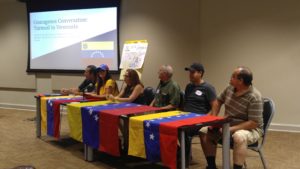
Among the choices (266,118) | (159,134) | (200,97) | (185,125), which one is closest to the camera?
(185,125)

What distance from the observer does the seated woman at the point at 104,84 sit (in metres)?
4.55

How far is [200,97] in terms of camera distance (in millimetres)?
3584

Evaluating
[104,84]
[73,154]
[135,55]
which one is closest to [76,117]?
[73,154]

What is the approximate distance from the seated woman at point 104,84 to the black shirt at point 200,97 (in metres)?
1.23

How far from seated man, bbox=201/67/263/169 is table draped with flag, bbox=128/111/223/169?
22 centimetres

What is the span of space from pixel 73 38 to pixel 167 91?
11.4 ft

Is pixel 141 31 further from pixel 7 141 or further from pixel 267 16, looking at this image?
pixel 7 141

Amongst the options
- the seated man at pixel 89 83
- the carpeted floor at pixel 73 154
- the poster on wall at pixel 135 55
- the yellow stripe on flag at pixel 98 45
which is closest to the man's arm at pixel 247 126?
the carpeted floor at pixel 73 154

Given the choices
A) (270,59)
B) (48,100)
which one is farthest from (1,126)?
(270,59)

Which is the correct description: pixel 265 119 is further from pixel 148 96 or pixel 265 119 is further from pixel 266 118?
pixel 148 96

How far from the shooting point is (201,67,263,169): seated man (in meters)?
2.86

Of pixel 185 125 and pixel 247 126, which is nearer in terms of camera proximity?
pixel 185 125

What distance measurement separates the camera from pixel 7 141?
473cm

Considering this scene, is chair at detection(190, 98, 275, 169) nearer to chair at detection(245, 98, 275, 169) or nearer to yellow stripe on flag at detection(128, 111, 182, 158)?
chair at detection(245, 98, 275, 169)
